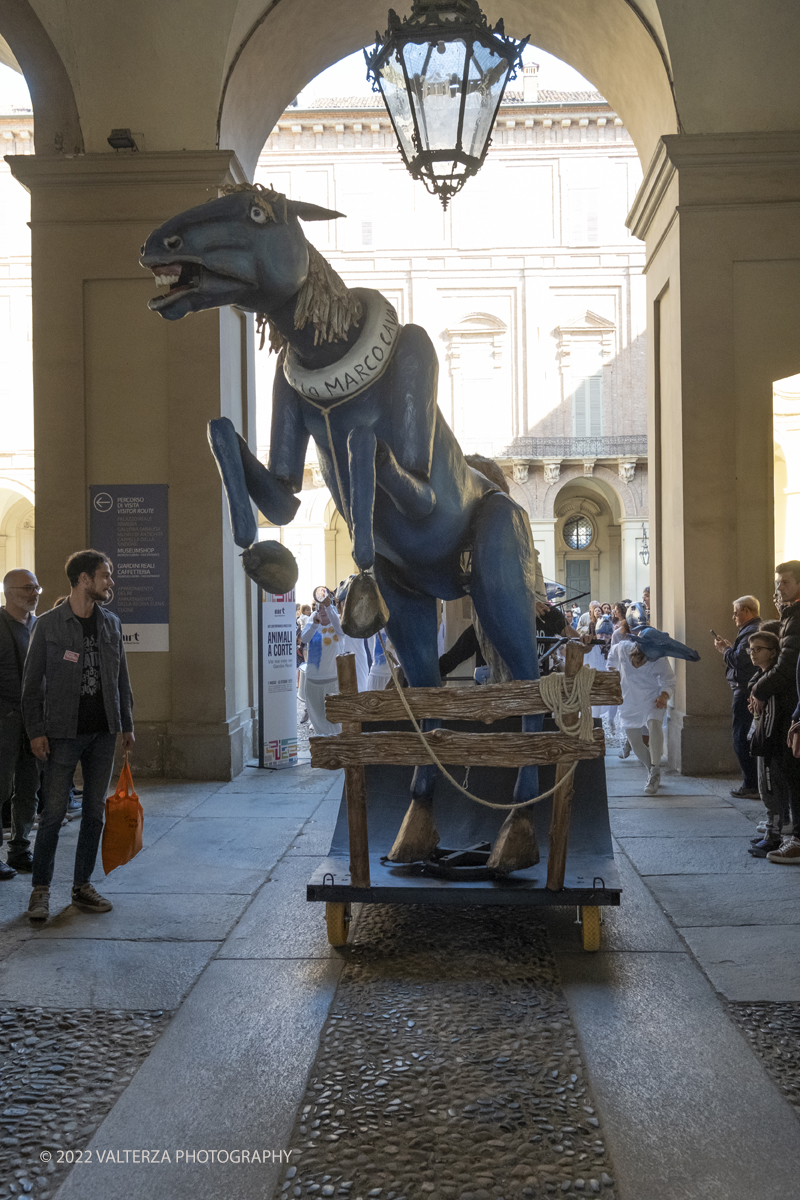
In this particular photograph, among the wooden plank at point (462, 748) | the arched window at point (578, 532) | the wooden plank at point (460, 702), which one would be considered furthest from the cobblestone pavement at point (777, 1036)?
the arched window at point (578, 532)

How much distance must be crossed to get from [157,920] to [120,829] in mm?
445

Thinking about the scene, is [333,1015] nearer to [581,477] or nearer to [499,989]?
[499,989]

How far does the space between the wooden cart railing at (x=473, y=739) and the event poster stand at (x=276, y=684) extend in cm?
482

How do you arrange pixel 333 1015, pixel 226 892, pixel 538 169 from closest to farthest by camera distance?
1. pixel 333 1015
2. pixel 226 892
3. pixel 538 169

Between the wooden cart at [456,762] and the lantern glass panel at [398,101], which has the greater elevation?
the lantern glass panel at [398,101]

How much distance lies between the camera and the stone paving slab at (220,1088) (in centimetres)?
242

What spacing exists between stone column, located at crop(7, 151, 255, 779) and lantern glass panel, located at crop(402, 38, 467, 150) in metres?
3.40

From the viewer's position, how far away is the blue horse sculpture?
134 inches

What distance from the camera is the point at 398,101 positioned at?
5.20 meters

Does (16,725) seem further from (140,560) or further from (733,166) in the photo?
(733,166)

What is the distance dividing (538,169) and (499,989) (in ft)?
103

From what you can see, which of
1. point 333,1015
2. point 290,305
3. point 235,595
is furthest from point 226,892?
point 235,595

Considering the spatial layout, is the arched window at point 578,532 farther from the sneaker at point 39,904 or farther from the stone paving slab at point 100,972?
the stone paving slab at point 100,972

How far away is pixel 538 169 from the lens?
30922 millimetres
